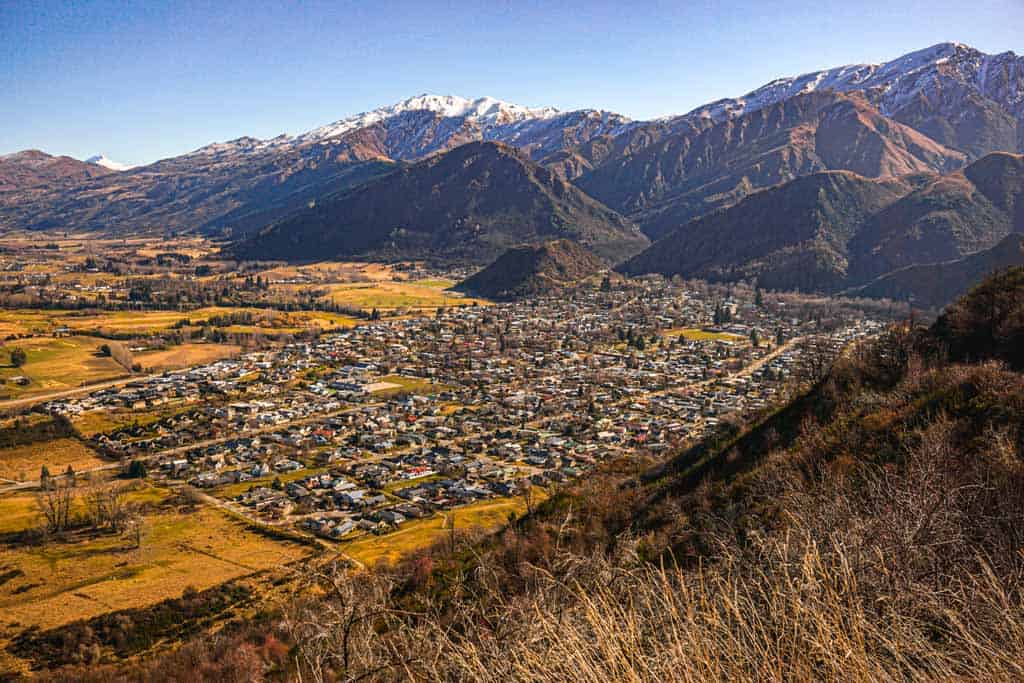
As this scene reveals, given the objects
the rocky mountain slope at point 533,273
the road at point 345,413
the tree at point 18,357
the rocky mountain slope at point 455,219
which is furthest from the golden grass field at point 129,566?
the rocky mountain slope at point 455,219

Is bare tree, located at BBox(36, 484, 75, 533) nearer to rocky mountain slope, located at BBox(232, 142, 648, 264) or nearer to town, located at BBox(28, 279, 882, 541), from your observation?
town, located at BBox(28, 279, 882, 541)

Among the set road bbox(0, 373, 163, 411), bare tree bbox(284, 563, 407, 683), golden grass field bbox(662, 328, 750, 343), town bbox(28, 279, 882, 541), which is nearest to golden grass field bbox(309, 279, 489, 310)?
town bbox(28, 279, 882, 541)

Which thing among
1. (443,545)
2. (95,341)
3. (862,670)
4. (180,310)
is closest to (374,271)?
(180,310)

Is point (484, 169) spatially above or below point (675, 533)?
above

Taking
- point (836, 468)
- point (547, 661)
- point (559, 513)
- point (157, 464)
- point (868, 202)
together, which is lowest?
point (157, 464)

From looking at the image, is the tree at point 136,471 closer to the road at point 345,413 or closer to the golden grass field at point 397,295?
the road at point 345,413

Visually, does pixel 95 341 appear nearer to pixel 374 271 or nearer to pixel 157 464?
pixel 157 464
